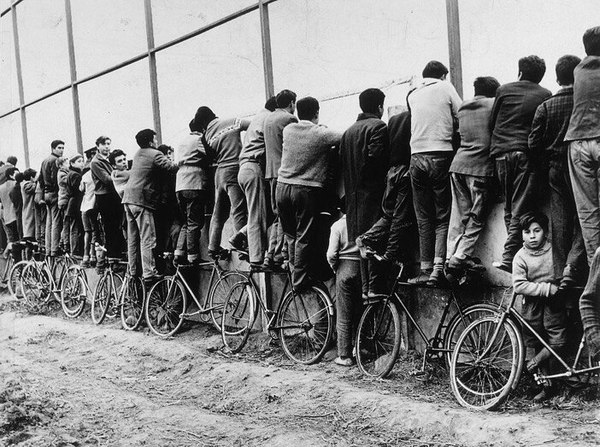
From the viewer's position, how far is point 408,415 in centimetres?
601

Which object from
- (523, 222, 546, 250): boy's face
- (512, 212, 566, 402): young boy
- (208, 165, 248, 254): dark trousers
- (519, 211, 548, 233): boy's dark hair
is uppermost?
(208, 165, 248, 254): dark trousers

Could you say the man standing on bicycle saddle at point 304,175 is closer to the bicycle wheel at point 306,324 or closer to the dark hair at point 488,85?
the bicycle wheel at point 306,324

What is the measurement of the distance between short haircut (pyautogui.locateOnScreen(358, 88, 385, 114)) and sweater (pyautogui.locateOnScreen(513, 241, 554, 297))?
2.15 metres

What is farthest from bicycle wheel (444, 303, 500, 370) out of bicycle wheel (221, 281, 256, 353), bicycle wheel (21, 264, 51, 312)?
bicycle wheel (21, 264, 51, 312)

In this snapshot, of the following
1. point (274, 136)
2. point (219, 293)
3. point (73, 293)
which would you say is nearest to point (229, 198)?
point (274, 136)

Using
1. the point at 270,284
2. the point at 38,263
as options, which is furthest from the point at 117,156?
the point at 38,263

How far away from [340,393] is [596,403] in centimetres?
229

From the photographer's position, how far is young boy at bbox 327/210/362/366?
7.53 metres

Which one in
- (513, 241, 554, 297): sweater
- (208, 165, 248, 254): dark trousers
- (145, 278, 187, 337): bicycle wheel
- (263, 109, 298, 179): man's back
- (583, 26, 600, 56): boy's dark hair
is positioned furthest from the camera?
(145, 278, 187, 337): bicycle wheel

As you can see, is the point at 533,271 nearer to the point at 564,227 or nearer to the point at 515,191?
the point at 564,227

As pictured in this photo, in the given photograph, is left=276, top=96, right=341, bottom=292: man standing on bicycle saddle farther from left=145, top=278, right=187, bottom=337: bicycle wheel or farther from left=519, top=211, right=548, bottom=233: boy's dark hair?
left=145, top=278, right=187, bottom=337: bicycle wheel

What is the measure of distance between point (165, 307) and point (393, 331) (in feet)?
13.5

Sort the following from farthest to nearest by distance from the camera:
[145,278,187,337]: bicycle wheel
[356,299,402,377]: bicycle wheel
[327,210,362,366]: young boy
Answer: [145,278,187,337]: bicycle wheel → [327,210,362,366]: young boy → [356,299,402,377]: bicycle wheel

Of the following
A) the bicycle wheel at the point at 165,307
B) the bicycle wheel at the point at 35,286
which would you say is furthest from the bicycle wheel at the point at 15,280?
the bicycle wheel at the point at 165,307
